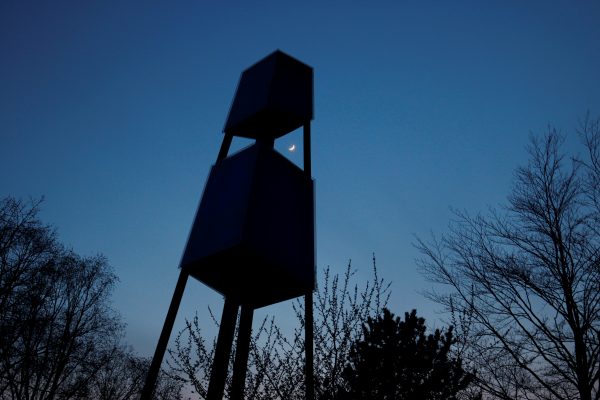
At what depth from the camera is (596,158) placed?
307 inches

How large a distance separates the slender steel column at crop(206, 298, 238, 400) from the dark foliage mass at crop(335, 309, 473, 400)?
8.19 feet

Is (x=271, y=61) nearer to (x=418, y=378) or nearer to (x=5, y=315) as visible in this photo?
(x=418, y=378)

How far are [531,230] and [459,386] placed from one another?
11.3ft

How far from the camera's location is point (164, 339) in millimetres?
5992

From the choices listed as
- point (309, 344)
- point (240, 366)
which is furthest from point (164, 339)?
point (309, 344)

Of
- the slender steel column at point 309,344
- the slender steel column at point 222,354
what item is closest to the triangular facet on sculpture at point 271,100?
the slender steel column at point 309,344

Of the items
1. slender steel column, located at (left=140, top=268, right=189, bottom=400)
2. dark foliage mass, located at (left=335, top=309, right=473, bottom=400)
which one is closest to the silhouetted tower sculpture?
slender steel column, located at (left=140, top=268, right=189, bottom=400)

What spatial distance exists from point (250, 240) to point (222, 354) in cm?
200

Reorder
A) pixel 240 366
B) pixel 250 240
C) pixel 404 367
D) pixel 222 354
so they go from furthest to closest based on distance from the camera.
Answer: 1. pixel 404 367
2. pixel 240 366
3. pixel 222 354
4. pixel 250 240

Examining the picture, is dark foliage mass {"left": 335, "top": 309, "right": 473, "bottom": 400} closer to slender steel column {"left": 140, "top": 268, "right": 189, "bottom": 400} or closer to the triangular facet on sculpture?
slender steel column {"left": 140, "top": 268, "right": 189, "bottom": 400}

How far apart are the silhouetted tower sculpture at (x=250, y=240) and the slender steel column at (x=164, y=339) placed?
1cm

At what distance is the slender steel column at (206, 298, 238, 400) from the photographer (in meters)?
6.17

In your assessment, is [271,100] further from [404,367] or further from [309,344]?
[404,367]

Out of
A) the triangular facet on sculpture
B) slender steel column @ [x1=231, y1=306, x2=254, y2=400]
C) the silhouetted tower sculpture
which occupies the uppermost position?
the triangular facet on sculpture
